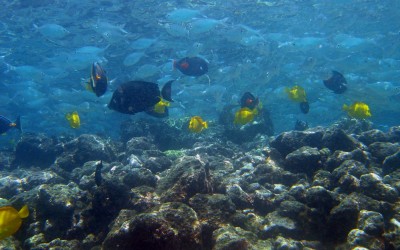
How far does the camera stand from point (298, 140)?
8.91m

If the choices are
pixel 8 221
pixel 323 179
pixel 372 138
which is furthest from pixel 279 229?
pixel 372 138

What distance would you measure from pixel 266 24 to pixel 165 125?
340 inches

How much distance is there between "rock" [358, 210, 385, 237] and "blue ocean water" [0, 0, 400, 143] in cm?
1346

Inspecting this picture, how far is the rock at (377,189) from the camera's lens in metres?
5.77

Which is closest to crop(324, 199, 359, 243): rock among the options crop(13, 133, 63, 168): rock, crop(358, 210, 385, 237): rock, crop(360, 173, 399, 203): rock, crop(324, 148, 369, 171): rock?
crop(358, 210, 385, 237): rock

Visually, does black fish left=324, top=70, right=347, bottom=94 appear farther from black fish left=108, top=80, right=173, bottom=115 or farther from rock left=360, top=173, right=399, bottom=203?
black fish left=108, top=80, right=173, bottom=115

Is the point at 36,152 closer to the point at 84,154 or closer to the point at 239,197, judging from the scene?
the point at 84,154

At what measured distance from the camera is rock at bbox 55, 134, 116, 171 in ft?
41.2

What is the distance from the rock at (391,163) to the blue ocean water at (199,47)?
36.9ft

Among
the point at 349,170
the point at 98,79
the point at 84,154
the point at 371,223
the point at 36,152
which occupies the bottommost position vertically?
the point at 36,152

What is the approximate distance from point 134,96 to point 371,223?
458 centimetres

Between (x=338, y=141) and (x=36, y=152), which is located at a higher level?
(x=338, y=141)

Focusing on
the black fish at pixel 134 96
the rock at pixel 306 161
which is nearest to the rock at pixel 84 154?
the black fish at pixel 134 96

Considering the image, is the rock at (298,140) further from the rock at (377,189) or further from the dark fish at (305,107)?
the rock at (377,189)
